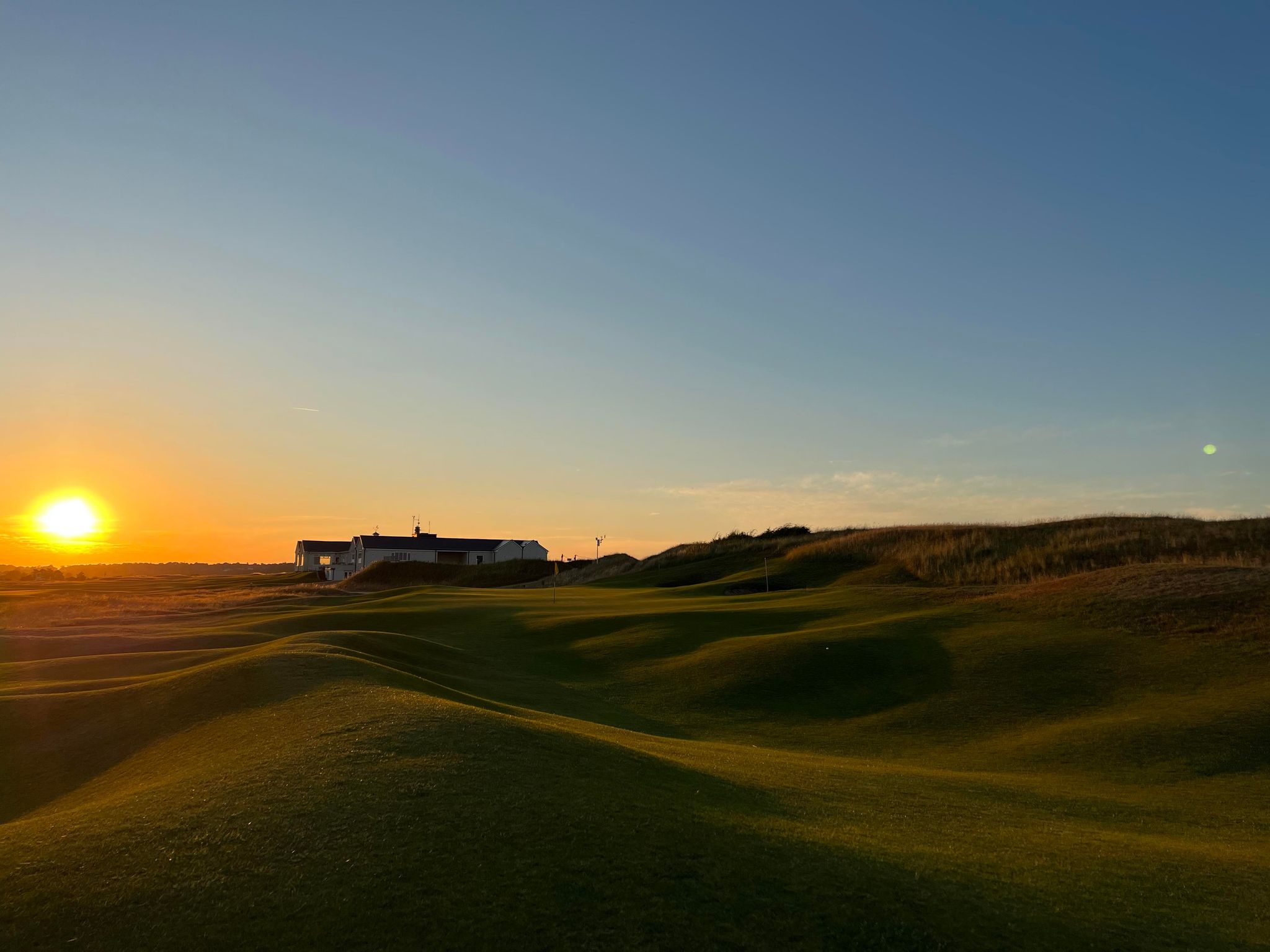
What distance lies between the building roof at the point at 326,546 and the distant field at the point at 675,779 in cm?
11578

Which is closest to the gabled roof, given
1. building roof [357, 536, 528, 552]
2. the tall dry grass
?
building roof [357, 536, 528, 552]

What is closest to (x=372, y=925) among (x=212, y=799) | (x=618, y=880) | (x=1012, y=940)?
(x=618, y=880)

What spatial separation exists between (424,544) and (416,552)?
1759 mm

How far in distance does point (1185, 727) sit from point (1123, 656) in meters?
7.02

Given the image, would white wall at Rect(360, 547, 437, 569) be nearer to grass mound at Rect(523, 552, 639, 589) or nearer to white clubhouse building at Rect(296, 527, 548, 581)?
white clubhouse building at Rect(296, 527, 548, 581)

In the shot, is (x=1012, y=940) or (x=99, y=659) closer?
(x=1012, y=940)

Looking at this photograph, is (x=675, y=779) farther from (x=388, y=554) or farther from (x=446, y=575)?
(x=388, y=554)

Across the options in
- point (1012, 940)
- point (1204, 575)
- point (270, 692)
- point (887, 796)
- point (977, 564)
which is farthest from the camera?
point (977, 564)

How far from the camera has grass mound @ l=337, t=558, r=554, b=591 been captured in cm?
11288

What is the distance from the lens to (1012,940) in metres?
9.32

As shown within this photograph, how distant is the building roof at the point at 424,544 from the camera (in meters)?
138

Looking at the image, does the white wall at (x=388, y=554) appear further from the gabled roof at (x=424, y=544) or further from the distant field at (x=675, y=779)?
the distant field at (x=675, y=779)

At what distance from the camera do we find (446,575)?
12225 cm

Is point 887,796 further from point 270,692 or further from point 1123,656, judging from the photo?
point 1123,656
